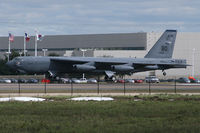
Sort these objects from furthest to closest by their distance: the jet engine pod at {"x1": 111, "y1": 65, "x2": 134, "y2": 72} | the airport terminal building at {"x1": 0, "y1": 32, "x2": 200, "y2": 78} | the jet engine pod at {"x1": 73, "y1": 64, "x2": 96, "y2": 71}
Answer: the airport terminal building at {"x1": 0, "y1": 32, "x2": 200, "y2": 78}
the jet engine pod at {"x1": 111, "y1": 65, "x2": 134, "y2": 72}
the jet engine pod at {"x1": 73, "y1": 64, "x2": 96, "y2": 71}

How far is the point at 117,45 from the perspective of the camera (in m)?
126

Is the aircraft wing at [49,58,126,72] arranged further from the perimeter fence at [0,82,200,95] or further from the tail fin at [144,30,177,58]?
the perimeter fence at [0,82,200,95]

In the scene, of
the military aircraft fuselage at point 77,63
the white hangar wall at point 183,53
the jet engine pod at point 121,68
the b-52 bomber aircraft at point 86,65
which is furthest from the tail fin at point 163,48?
the white hangar wall at point 183,53

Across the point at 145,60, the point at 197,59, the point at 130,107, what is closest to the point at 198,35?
the point at 197,59

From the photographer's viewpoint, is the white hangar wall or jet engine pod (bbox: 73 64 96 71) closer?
jet engine pod (bbox: 73 64 96 71)

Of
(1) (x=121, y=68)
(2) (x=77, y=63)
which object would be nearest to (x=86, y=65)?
(2) (x=77, y=63)

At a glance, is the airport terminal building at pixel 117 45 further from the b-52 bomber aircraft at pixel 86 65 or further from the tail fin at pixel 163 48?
the b-52 bomber aircraft at pixel 86 65

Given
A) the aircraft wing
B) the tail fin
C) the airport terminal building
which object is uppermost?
the airport terminal building

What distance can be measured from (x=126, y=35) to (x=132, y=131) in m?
109

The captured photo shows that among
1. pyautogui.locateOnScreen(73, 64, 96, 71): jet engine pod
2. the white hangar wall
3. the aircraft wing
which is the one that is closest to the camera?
pyautogui.locateOnScreen(73, 64, 96, 71): jet engine pod

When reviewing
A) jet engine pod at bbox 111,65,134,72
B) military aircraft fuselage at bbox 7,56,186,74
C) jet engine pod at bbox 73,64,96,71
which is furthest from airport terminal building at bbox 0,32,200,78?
jet engine pod at bbox 73,64,96,71

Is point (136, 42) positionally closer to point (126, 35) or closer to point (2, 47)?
point (126, 35)

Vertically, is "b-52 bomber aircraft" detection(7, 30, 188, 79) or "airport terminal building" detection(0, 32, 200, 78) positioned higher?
Result: "airport terminal building" detection(0, 32, 200, 78)

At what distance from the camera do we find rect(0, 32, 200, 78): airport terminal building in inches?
4294
